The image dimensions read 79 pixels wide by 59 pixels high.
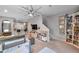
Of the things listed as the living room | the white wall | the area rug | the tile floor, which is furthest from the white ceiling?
the area rug

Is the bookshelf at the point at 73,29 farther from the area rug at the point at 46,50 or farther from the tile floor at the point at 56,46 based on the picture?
the area rug at the point at 46,50

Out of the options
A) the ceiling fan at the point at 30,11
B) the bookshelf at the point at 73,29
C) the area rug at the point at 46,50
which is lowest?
the area rug at the point at 46,50

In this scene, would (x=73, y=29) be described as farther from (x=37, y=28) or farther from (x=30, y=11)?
(x=30, y=11)

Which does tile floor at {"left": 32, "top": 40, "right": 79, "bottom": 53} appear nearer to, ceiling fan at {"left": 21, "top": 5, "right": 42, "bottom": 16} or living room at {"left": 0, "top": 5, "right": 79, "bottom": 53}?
living room at {"left": 0, "top": 5, "right": 79, "bottom": 53}

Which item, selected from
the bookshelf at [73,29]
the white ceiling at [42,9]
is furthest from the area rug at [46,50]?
the white ceiling at [42,9]

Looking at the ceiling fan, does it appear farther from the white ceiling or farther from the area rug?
the area rug

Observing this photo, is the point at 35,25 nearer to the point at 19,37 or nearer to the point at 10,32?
the point at 19,37

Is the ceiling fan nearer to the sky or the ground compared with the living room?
nearer to the sky

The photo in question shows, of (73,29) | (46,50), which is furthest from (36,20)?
(73,29)

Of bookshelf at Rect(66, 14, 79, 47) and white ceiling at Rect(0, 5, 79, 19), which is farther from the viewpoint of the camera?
bookshelf at Rect(66, 14, 79, 47)

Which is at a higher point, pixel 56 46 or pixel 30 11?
pixel 30 11

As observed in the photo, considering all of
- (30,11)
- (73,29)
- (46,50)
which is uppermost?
(30,11)

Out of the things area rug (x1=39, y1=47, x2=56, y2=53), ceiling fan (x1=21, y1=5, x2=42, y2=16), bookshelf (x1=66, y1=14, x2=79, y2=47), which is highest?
ceiling fan (x1=21, y1=5, x2=42, y2=16)
